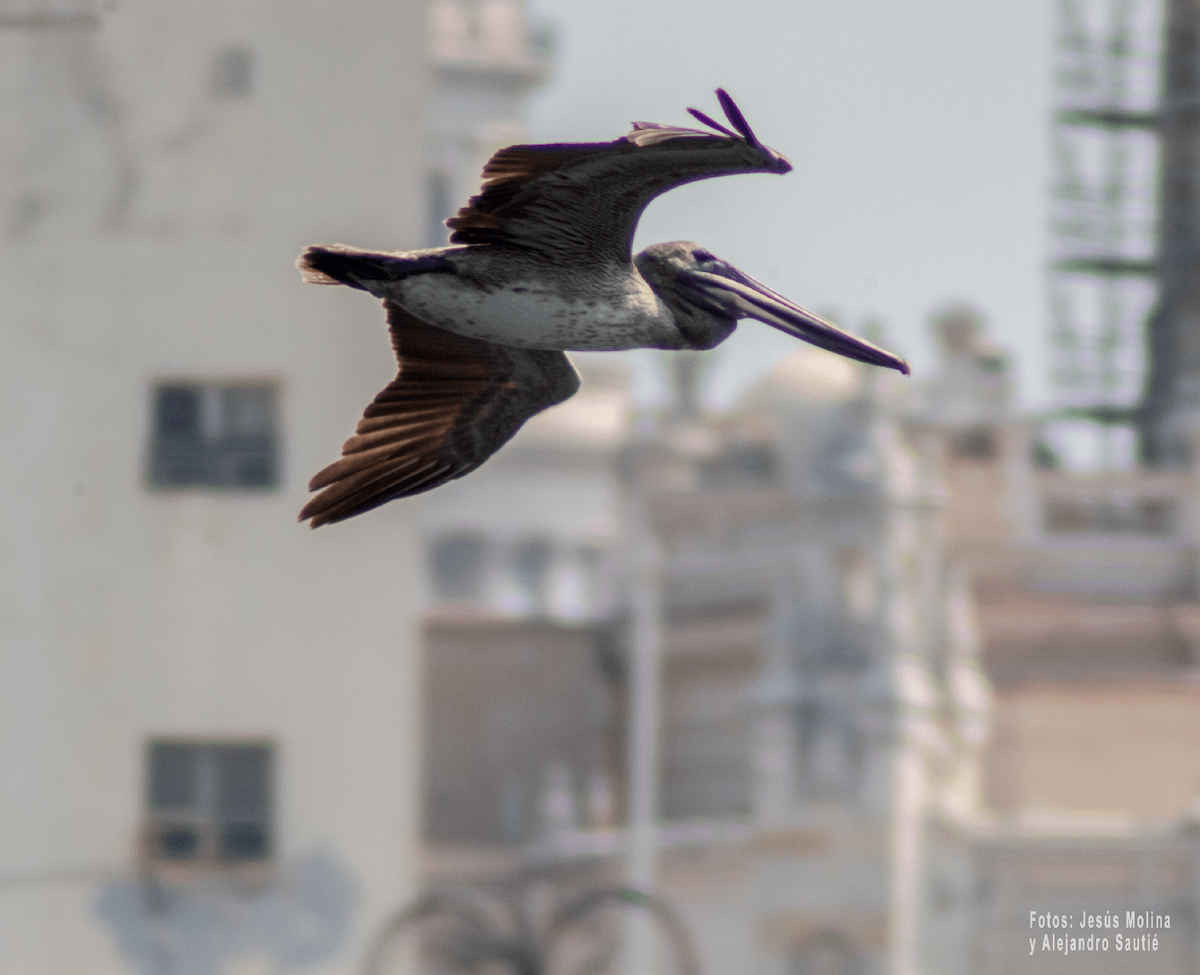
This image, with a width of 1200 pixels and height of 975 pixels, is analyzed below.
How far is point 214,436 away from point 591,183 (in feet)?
54.2

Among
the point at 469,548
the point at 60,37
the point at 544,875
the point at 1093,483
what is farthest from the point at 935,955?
the point at 469,548

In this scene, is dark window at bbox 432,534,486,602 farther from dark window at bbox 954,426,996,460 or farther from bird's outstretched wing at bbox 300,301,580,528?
bird's outstretched wing at bbox 300,301,580,528

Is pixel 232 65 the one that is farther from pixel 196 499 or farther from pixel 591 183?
pixel 591 183

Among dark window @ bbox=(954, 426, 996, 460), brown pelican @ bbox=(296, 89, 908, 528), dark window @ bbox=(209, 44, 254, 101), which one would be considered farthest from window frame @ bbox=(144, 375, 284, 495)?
brown pelican @ bbox=(296, 89, 908, 528)

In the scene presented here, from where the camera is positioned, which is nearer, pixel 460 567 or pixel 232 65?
pixel 232 65

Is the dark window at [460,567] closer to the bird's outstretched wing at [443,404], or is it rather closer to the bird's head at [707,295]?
the bird's outstretched wing at [443,404]

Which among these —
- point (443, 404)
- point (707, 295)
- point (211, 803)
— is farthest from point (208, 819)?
point (707, 295)

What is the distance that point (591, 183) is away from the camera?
28.5 feet

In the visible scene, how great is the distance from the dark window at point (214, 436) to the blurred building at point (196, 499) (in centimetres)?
3

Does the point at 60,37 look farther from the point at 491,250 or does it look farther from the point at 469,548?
the point at 469,548

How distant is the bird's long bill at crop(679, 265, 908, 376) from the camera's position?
330 inches

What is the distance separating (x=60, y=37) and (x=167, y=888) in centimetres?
843

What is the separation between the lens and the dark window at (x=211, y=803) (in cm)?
2430

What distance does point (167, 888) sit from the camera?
80.0 feet
